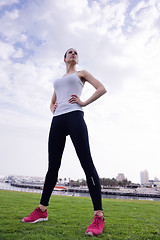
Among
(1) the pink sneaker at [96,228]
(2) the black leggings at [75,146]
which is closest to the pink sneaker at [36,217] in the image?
(2) the black leggings at [75,146]

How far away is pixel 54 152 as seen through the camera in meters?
2.68

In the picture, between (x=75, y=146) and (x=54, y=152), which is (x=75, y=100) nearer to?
(x=75, y=146)

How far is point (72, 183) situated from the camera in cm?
13988

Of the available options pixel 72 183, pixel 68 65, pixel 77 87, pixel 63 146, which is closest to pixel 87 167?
pixel 63 146

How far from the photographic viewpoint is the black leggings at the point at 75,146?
2289 mm

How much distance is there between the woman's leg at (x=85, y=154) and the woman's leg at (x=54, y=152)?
244 mm

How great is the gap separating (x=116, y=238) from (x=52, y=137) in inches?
62.2

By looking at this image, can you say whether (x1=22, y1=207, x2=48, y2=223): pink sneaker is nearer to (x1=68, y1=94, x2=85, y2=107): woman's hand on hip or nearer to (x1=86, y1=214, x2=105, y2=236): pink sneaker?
(x1=86, y1=214, x2=105, y2=236): pink sneaker

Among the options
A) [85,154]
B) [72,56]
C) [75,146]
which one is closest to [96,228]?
[85,154]

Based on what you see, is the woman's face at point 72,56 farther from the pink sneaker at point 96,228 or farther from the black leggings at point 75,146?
the pink sneaker at point 96,228

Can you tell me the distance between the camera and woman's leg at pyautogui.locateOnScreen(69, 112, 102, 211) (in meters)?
2.27

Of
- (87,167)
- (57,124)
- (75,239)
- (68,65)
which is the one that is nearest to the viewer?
(75,239)

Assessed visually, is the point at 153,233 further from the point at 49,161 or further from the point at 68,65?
the point at 68,65

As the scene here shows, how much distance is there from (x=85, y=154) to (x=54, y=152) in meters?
0.58
